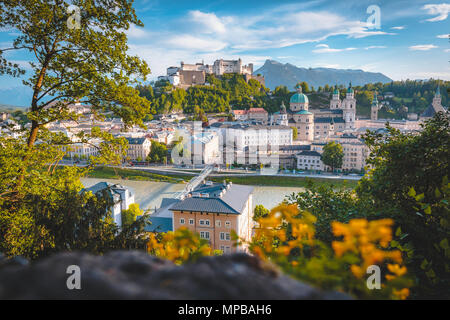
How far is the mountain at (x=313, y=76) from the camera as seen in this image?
134m

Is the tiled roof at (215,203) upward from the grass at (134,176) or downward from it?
upward

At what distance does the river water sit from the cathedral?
19084 mm

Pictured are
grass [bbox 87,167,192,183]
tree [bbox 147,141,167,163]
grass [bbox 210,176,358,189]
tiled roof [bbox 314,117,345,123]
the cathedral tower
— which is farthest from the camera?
the cathedral tower

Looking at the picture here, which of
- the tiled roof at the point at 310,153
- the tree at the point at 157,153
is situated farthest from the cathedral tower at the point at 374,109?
the tree at the point at 157,153

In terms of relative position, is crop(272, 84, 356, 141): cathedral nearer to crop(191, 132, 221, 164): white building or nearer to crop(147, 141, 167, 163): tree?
crop(191, 132, 221, 164): white building

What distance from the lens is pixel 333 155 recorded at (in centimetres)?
2739

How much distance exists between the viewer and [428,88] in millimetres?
62969

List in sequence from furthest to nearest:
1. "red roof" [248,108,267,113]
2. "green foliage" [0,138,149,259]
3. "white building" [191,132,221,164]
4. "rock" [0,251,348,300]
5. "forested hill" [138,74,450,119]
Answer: "forested hill" [138,74,450,119], "red roof" [248,108,267,113], "white building" [191,132,221,164], "green foliage" [0,138,149,259], "rock" [0,251,348,300]

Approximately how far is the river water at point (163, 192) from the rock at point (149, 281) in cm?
1797

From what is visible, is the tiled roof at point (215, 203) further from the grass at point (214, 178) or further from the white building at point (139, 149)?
the white building at point (139, 149)

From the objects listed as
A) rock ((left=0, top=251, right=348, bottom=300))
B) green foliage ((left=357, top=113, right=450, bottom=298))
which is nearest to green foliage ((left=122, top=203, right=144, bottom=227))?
green foliage ((left=357, top=113, right=450, bottom=298))

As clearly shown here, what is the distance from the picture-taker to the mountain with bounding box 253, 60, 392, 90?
133750mm
